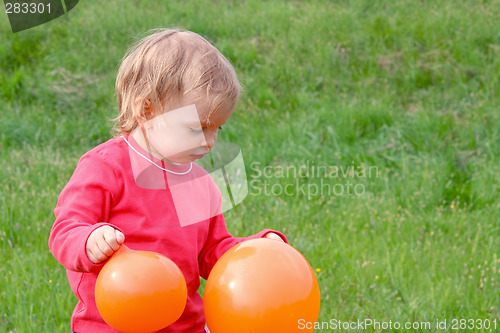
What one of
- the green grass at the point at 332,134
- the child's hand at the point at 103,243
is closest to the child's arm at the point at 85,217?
the child's hand at the point at 103,243

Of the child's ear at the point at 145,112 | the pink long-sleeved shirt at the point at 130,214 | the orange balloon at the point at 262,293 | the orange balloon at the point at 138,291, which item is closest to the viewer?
the orange balloon at the point at 138,291

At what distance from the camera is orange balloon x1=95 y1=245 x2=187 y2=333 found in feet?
5.41

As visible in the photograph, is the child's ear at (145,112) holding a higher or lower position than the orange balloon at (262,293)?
higher

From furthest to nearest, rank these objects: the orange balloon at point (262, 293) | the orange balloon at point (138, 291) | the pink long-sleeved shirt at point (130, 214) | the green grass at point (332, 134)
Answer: the green grass at point (332, 134) < the pink long-sleeved shirt at point (130, 214) < the orange balloon at point (262, 293) < the orange balloon at point (138, 291)

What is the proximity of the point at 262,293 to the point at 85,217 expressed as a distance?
2.01 ft

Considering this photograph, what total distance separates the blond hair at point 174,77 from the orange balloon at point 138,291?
0.55m

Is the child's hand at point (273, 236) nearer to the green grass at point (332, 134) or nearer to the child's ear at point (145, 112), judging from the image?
the child's ear at point (145, 112)

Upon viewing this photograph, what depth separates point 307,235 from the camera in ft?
12.7

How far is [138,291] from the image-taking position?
1.65 metres

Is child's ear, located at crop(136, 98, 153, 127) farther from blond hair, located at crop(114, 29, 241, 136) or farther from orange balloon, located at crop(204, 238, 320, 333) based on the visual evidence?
orange balloon, located at crop(204, 238, 320, 333)

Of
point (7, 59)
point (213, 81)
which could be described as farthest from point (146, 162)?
point (7, 59)

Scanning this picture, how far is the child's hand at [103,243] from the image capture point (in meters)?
1.71

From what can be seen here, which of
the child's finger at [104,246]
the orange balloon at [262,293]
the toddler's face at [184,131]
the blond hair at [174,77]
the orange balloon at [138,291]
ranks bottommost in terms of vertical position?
the orange balloon at [262,293]

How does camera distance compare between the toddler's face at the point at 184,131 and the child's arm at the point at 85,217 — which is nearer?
the child's arm at the point at 85,217
